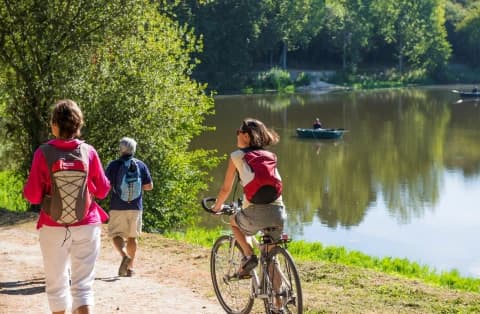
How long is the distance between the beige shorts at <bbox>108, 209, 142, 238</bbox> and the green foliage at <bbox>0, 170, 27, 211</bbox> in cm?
731

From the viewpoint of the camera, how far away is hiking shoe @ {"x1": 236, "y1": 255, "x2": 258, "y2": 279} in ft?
21.4

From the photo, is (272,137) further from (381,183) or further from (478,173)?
(478,173)

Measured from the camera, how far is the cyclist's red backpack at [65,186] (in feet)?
18.3

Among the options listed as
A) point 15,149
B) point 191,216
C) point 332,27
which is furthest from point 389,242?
point 332,27

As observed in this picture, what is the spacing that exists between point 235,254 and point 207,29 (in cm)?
6361

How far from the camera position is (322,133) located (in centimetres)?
3753

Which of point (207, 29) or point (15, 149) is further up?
point (207, 29)

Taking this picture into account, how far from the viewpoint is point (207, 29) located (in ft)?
228

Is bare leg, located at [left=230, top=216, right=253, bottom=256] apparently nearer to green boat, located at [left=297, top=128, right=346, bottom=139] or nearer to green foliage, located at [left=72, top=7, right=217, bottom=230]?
green foliage, located at [left=72, top=7, right=217, bottom=230]

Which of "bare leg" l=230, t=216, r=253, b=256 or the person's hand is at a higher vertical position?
the person's hand

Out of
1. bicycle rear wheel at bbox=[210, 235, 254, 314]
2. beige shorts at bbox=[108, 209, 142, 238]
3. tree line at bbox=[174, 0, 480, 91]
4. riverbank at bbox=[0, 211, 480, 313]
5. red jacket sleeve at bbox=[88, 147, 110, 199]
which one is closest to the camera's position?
red jacket sleeve at bbox=[88, 147, 110, 199]

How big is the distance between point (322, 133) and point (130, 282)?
29.4 meters

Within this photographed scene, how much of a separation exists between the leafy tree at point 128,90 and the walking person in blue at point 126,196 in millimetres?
6527

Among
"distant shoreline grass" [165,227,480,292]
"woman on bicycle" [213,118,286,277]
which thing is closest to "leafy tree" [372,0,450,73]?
"distant shoreline grass" [165,227,480,292]
